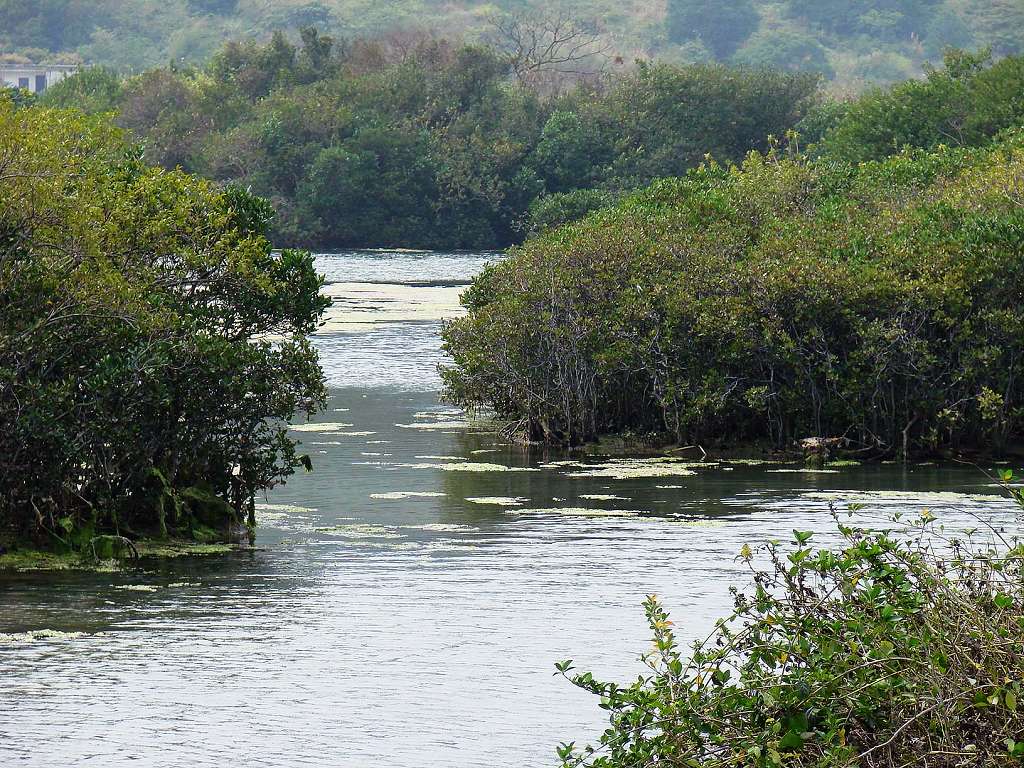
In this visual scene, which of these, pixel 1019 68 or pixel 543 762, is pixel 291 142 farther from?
pixel 543 762

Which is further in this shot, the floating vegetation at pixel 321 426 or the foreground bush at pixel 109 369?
the floating vegetation at pixel 321 426

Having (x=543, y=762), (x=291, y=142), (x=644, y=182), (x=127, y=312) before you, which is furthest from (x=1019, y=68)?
(x=543, y=762)

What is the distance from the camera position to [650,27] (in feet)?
641

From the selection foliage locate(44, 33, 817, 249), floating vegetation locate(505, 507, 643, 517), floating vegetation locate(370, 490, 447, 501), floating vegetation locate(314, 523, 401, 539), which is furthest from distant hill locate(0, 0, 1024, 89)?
floating vegetation locate(314, 523, 401, 539)

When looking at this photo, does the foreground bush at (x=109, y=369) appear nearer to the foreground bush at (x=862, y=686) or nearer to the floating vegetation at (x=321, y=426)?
the foreground bush at (x=862, y=686)

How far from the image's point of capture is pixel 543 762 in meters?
11.8

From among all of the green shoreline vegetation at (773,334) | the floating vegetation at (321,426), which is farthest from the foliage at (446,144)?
the green shoreline vegetation at (773,334)

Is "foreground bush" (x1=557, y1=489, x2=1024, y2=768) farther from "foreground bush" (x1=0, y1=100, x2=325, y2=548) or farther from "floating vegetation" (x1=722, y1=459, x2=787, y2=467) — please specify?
"floating vegetation" (x1=722, y1=459, x2=787, y2=467)

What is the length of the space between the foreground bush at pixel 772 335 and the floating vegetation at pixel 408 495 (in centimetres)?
456

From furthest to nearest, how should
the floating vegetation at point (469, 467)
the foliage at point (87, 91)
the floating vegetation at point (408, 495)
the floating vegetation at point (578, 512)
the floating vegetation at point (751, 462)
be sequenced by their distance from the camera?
the foliage at point (87, 91)
the floating vegetation at point (751, 462)
the floating vegetation at point (469, 467)
the floating vegetation at point (408, 495)
the floating vegetation at point (578, 512)

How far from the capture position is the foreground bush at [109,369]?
59.4 feet

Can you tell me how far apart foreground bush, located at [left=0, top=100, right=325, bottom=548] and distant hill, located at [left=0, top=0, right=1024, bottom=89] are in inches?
6606

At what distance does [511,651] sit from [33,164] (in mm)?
7487

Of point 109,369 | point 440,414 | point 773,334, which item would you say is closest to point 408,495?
point 773,334
